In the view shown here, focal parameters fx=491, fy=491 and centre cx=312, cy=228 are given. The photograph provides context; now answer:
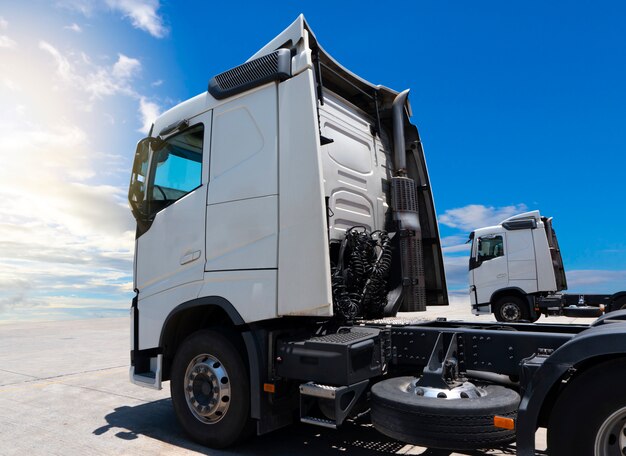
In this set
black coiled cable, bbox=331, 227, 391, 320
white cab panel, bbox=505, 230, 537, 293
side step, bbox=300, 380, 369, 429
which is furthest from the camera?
white cab panel, bbox=505, 230, 537, 293

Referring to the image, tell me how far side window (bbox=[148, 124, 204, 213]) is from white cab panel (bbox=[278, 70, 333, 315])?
1144 mm

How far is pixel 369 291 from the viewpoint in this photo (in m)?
4.79

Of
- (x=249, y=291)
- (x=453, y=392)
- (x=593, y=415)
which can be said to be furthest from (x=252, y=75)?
(x=593, y=415)

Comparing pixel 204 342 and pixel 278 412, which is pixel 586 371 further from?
pixel 204 342

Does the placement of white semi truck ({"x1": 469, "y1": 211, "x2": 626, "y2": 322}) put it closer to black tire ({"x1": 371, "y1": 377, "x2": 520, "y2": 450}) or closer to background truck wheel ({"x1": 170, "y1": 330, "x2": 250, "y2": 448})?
black tire ({"x1": 371, "y1": 377, "x2": 520, "y2": 450})

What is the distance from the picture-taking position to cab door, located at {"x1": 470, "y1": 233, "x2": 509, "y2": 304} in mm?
13828

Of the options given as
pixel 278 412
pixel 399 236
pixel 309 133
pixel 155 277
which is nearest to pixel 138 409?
pixel 155 277

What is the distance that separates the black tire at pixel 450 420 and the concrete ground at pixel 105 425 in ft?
2.03

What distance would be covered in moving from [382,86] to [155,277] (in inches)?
126

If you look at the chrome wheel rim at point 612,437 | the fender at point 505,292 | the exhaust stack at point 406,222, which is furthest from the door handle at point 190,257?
the fender at point 505,292

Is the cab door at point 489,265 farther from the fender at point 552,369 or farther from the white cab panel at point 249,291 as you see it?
the fender at point 552,369

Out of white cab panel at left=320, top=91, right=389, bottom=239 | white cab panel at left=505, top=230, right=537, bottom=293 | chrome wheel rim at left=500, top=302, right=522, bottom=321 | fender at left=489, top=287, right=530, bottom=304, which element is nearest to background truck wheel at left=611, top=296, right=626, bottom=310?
white cab panel at left=505, top=230, right=537, bottom=293

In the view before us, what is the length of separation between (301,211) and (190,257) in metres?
1.36

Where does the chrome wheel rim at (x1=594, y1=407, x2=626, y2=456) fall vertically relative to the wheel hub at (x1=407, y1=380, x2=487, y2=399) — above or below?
below
